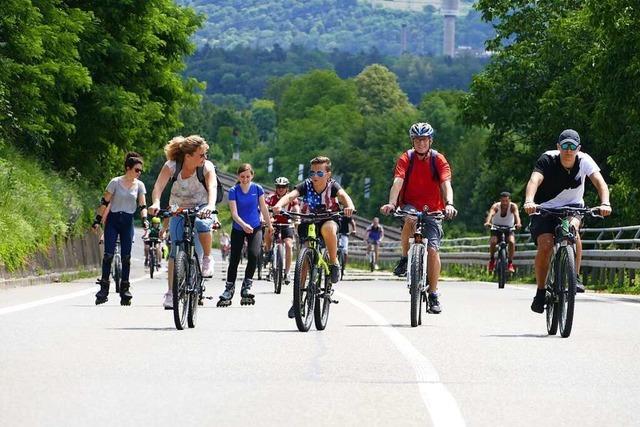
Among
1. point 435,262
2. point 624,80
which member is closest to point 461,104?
point 624,80

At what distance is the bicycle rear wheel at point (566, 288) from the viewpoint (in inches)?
580

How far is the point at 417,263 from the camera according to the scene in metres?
16.1

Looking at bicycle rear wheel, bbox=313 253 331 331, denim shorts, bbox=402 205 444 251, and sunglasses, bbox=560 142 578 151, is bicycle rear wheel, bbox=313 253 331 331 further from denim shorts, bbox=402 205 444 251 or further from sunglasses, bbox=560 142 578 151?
sunglasses, bbox=560 142 578 151

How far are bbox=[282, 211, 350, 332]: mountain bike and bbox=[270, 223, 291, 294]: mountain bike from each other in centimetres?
1045

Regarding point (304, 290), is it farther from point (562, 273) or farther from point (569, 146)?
point (569, 146)

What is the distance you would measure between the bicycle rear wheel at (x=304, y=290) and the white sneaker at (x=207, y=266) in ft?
3.89

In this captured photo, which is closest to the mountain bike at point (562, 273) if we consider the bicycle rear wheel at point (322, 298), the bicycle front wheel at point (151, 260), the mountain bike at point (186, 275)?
the bicycle rear wheel at point (322, 298)

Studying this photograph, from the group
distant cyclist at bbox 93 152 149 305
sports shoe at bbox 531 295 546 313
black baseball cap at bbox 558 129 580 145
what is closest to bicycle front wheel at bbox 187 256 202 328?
sports shoe at bbox 531 295 546 313

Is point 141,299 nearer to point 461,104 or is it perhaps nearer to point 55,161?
point 55,161

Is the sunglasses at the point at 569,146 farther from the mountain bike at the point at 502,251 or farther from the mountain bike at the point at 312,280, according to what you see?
the mountain bike at the point at 502,251

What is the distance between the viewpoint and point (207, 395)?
31.9ft

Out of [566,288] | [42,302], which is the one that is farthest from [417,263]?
[42,302]

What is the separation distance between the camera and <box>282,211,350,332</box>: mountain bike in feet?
48.9

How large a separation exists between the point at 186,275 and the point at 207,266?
0.79 meters
